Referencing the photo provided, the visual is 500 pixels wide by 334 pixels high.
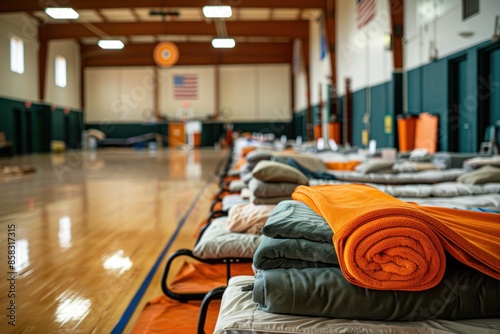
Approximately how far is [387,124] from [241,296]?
1010cm

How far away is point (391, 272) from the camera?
1.39 meters

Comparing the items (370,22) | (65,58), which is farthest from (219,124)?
(370,22)

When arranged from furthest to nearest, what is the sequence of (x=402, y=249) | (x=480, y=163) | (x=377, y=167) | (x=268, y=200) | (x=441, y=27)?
1. (x=441, y=27)
2. (x=480, y=163)
3. (x=377, y=167)
4. (x=268, y=200)
5. (x=402, y=249)

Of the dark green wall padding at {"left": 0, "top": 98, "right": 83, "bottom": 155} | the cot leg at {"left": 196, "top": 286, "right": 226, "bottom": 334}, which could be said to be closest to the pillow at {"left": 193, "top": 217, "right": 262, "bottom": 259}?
the cot leg at {"left": 196, "top": 286, "right": 226, "bottom": 334}

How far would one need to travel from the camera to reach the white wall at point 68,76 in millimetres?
21609

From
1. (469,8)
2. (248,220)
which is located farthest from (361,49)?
(248,220)

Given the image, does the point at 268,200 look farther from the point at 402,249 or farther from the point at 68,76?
the point at 68,76

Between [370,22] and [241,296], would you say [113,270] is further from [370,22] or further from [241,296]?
[370,22]

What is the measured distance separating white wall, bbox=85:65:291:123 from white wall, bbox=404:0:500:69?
16.2m

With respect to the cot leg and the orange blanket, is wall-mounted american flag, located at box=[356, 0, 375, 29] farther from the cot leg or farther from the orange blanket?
the orange blanket

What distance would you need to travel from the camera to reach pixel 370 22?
12.2 m

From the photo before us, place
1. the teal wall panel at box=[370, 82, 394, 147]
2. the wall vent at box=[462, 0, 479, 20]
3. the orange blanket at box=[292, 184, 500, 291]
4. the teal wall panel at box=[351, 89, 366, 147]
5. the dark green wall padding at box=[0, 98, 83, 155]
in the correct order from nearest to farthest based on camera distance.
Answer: the orange blanket at box=[292, 184, 500, 291] → the wall vent at box=[462, 0, 479, 20] → the teal wall panel at box=[370, 82, 394, 147] → the teal wall panel at box=[351, 89, 366, 147] → the dark green wall padding at box=[0, 98, 83, 155]

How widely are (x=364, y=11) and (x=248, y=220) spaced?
10905 millimetres

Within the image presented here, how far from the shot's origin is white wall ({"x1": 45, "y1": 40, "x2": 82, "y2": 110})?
70.9ft
